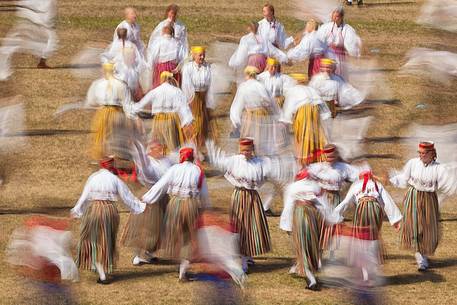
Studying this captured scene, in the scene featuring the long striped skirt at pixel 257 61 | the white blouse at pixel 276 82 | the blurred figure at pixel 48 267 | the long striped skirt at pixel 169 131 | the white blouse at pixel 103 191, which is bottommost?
the blurred figure at pixel 48 267

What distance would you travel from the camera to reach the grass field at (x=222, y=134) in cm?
2211

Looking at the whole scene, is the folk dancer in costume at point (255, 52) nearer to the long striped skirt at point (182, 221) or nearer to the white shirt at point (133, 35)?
the white shirt at point (133, 35)

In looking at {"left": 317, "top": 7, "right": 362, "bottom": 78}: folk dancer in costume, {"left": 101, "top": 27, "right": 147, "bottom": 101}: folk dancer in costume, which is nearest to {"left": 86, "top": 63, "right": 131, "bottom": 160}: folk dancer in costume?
{"left": 101, "top": 27, "right": 147, "bottom": 101}: folk dancer in costume

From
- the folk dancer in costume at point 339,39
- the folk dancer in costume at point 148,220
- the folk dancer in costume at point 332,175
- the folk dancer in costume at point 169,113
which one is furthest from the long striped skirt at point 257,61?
the folk dancer in costume at point 332,175

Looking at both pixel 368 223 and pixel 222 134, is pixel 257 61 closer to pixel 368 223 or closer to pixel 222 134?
pixel 222 134

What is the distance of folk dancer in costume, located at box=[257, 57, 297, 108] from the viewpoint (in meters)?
26.8

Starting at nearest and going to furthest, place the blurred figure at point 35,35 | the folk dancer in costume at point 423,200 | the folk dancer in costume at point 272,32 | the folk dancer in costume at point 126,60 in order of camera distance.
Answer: the folk dancer in costume at point 423,200, the folk dancer in costume at point 126,60, the folk dancer in costume at point 272,32, the blurred figure at point 35,35

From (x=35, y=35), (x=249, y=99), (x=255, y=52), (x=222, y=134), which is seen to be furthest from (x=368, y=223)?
(x=35, y=35)

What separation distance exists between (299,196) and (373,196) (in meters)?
1.07

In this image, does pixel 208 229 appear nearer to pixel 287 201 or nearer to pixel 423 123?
pixel 287 201

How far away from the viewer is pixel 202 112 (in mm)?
27016

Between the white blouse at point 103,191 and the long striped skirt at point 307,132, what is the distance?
4126mm

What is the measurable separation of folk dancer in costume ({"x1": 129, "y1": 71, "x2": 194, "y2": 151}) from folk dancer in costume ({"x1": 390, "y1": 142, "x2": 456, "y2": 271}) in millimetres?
3898

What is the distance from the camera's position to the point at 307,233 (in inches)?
873
